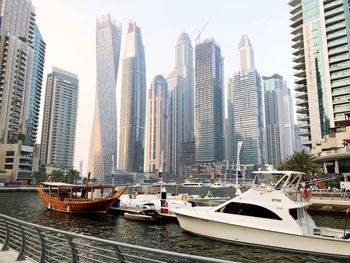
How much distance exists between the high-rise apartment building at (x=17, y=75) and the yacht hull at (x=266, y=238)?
370ft

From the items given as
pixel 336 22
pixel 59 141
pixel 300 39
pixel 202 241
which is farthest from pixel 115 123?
pixel 202 241

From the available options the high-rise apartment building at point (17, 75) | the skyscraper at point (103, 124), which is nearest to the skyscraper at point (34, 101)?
the high-rise apartment building at point (17, 75)

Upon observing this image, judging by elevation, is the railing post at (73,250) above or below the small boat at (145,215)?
above

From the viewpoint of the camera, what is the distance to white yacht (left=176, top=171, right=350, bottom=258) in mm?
15688

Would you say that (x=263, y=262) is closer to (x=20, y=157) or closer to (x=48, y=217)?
(x=48, y=217)

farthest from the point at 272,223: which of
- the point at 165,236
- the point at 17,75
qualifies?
the point at 17,75

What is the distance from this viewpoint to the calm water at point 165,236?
1578 centimetres

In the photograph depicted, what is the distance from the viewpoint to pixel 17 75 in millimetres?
125875

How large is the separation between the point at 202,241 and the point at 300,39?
9292 cm

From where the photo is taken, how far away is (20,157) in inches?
4414

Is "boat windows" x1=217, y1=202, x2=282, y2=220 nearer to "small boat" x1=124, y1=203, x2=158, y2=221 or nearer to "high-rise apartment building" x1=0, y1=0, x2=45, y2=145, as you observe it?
"small boat" x1=124, y1=203, x2=158, y2=221

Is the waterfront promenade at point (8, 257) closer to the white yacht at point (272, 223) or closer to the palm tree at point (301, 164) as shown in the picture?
the white yacht at point (272, 223)

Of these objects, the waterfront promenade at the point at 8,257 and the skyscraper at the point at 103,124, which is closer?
the waterfront promenade at the point at 8,257

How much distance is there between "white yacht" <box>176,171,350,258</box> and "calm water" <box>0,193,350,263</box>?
53cm
